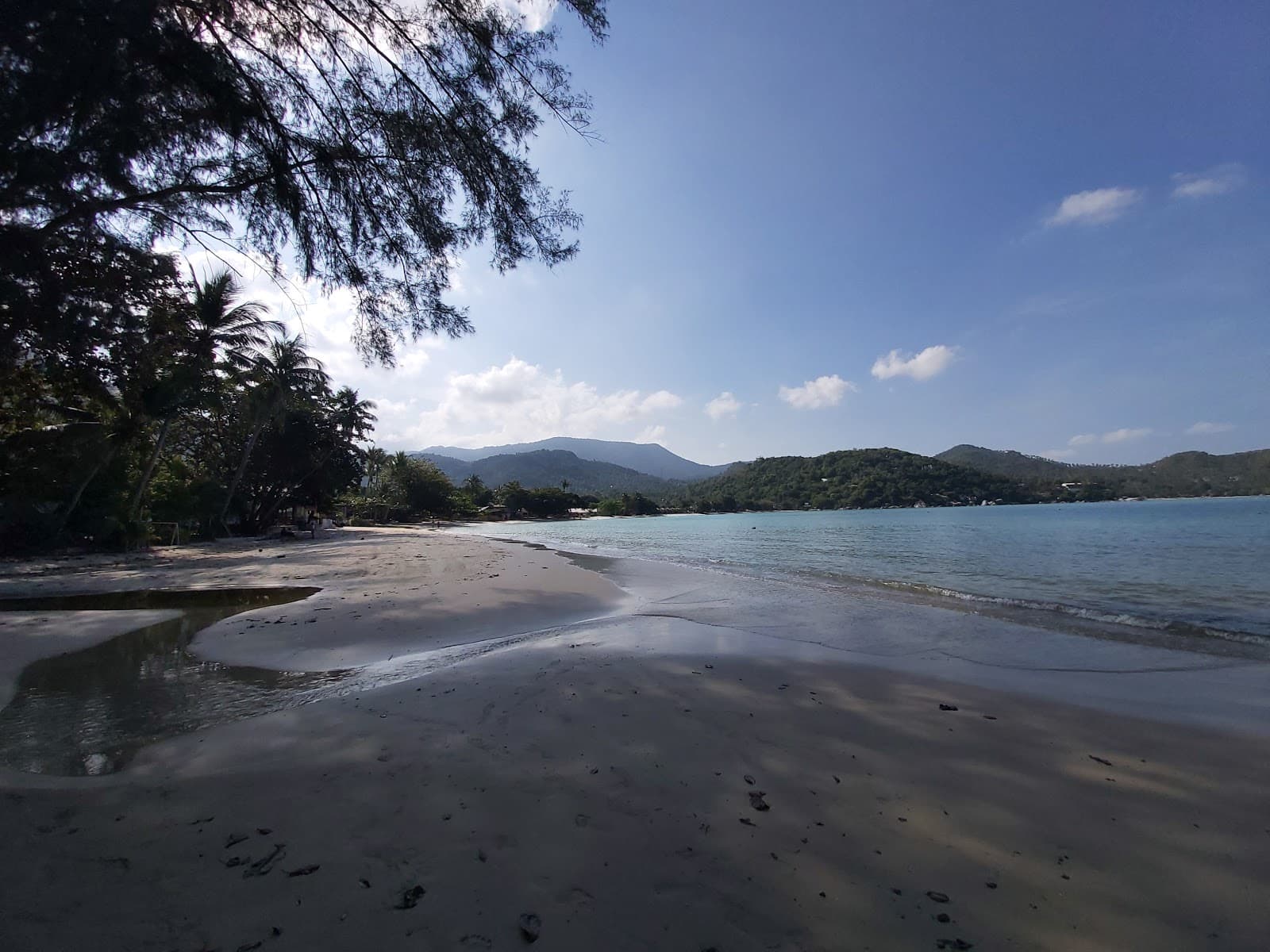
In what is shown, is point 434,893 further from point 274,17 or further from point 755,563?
point 755,563

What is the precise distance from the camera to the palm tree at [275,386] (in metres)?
27.3

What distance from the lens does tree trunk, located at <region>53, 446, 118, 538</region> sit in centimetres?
1692

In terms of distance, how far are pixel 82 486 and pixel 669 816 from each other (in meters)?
23.1

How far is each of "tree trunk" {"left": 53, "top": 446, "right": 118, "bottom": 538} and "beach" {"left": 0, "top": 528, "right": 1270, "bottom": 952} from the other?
48.2 feet

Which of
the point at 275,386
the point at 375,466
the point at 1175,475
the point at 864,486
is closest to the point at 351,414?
the point at 275,386

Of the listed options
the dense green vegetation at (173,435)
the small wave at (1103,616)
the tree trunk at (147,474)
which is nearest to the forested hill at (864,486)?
the dense green vegetation at (173,435)

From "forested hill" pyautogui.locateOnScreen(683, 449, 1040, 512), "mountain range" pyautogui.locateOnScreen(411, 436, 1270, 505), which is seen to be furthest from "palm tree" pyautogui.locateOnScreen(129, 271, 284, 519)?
"forested hill" pyautogui.locateOnScreen(683, 449, 1040, 512)

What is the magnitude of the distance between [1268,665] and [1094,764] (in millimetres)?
5247

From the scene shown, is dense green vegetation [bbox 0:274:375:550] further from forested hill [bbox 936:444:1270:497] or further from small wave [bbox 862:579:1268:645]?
forested hill [bbox 936:444:1270:497]

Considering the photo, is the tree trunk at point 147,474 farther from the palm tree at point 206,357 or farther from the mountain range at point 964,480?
the mountain range at point 964,480

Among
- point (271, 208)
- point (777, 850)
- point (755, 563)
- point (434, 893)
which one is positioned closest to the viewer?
point (434, 893)

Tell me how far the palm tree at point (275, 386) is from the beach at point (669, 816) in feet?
83.0

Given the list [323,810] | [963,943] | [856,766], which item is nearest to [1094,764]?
[856,766]

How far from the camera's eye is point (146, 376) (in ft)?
33.2
